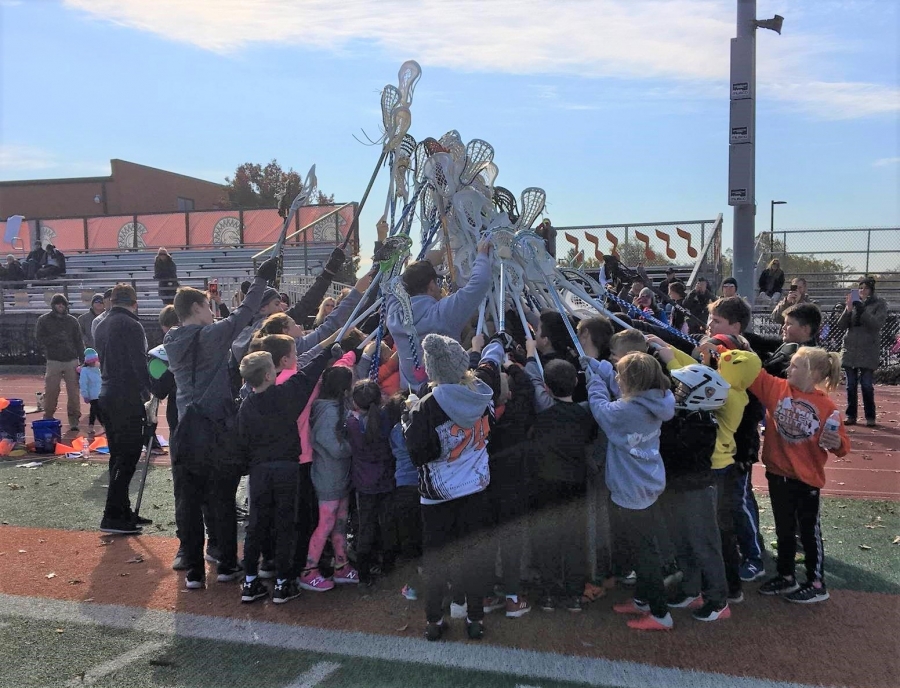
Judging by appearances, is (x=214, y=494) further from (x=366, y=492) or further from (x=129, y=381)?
(x=129, y=381)

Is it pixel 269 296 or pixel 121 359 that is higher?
pixel 269 296

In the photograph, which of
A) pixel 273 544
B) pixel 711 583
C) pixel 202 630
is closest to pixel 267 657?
pixel 202 630

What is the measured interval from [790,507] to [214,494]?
139 inches

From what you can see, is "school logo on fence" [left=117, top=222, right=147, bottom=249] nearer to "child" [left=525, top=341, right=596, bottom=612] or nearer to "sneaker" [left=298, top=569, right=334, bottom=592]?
"sneaker" [left=298, top=569, right=334, bottom=592]

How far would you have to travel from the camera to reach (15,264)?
2105 cm

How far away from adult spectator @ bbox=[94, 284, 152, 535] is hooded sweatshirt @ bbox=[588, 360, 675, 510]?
12.5 feet

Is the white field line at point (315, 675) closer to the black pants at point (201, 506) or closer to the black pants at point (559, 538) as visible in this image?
the black pants at point (559, 538)

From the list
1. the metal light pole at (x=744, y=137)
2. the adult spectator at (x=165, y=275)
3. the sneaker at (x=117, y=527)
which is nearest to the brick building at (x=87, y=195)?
the adult spectator at (x=165, y=275)

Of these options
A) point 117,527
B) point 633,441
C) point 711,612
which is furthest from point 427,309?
point 117,527

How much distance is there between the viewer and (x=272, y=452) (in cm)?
423

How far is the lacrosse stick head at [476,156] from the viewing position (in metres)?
5.20

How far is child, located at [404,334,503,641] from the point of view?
3.69 m

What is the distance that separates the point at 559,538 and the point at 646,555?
20.5 inches

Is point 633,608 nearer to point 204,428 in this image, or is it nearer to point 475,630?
point 475,630
